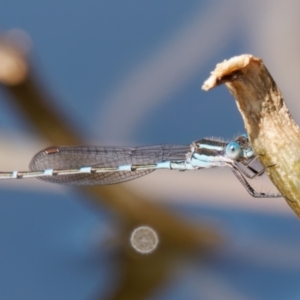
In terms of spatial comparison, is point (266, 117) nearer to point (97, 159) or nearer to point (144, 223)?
point (97, 159)

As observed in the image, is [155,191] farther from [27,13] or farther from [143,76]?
[27,13]

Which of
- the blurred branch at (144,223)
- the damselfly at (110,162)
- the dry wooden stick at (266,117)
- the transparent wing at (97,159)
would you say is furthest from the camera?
the blurred branch at (144,223)

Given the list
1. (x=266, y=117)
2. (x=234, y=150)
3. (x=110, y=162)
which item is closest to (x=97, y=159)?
(x=110, y=162)

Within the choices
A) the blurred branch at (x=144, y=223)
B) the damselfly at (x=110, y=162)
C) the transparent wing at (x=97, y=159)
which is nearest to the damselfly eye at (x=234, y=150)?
the damselfly at (x=110, y=162)

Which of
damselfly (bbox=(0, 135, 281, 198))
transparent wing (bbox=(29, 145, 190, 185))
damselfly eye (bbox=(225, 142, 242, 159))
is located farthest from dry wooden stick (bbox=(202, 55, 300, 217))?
transparent wing (bbox=(29, 145, 190, 185))

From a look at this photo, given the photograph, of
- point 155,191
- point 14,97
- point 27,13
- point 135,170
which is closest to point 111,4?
point 27,13

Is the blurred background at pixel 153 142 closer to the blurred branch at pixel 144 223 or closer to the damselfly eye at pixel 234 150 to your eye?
the blurred branch at pixel 144 223

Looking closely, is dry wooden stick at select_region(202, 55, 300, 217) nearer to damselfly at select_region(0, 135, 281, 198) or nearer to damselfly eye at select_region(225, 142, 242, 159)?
damselfly eye at select_region(225, 142, 242, 159)
